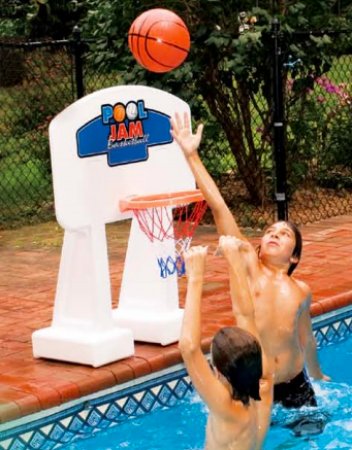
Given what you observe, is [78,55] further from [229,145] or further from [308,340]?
[308,340]

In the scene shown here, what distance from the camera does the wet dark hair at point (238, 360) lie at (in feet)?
10.9

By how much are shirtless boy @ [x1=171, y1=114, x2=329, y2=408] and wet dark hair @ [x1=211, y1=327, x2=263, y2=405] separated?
1.16 metres

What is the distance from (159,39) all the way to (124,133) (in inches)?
33.8

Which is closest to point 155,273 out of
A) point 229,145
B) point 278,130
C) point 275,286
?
point 275,286

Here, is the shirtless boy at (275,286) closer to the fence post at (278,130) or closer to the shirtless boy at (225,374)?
the shirtless boy at (225,374)

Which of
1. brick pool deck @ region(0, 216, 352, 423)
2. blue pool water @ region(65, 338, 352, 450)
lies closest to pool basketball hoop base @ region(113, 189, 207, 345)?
brick pool deck @ region(0, 216, 352, 423)

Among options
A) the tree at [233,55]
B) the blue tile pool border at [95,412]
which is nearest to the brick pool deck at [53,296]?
the blue tile pool border at [95,412]

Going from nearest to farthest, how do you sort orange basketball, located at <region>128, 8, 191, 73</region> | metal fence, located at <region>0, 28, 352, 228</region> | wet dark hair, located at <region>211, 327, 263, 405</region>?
wet dark hair, located at <region>211, 327, 263, 405</region>, orange basketball, located at <region>128, 8, 191, 73</region>, metal fence, located at <region>0, 28, 352, 228</region>

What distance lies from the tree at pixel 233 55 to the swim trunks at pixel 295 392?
441cm

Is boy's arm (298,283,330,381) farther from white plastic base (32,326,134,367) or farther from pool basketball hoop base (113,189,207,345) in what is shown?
white plastic base (32,326,134,367)

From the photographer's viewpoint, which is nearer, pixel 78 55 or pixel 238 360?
pixel 238 360

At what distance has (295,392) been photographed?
491 cm

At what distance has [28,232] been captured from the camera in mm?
9367

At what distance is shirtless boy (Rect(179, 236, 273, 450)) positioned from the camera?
3361 millimetres
